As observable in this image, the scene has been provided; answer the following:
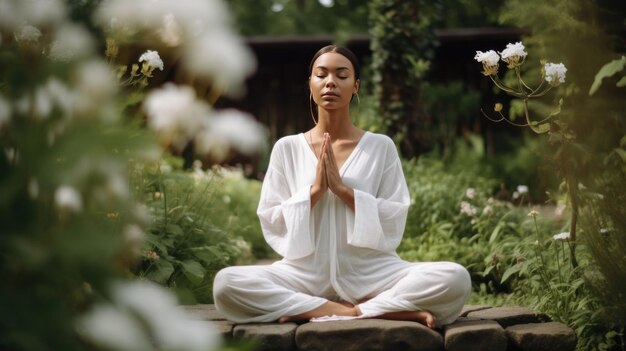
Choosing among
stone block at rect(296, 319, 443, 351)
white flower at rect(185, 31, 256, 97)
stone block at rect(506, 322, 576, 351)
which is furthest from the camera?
stone block at rect(506, 322, 576, 351)

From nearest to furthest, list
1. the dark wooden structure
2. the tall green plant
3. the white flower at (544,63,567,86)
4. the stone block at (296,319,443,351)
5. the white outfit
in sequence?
the stone block at (296,319,443,351) < the white outfit < the white flower at (544,63,567,86) < the tall green plant < the dark wooden structure

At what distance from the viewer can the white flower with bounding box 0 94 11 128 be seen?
104cm

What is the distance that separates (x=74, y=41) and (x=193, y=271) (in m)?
3.63

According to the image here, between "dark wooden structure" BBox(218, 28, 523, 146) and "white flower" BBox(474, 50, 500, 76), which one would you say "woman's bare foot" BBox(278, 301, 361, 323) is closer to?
"white flower" BBox(474, 50, 500, 76)

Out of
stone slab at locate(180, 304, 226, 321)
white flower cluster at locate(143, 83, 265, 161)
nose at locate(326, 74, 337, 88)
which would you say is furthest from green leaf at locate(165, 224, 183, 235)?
white flower cluster at locate(143, 83, 265, 161)

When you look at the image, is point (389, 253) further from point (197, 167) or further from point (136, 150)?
point (197, 167)

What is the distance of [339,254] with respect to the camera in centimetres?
368

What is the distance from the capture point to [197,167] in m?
7.54

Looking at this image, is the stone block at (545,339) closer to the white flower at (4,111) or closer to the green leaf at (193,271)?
the green leaf at (193,271)

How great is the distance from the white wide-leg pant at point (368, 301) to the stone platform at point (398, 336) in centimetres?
6

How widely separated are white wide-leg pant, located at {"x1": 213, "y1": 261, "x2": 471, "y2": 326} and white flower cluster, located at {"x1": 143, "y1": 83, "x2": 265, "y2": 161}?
2.64 meters

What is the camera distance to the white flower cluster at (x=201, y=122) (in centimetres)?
75

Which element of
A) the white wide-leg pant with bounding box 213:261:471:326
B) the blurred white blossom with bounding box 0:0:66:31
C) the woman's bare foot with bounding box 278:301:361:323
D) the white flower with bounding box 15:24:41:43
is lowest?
the woman's bare foot with bounding box 278:301:361:323

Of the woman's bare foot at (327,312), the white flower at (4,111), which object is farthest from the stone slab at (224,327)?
the white flower at (4,111)
